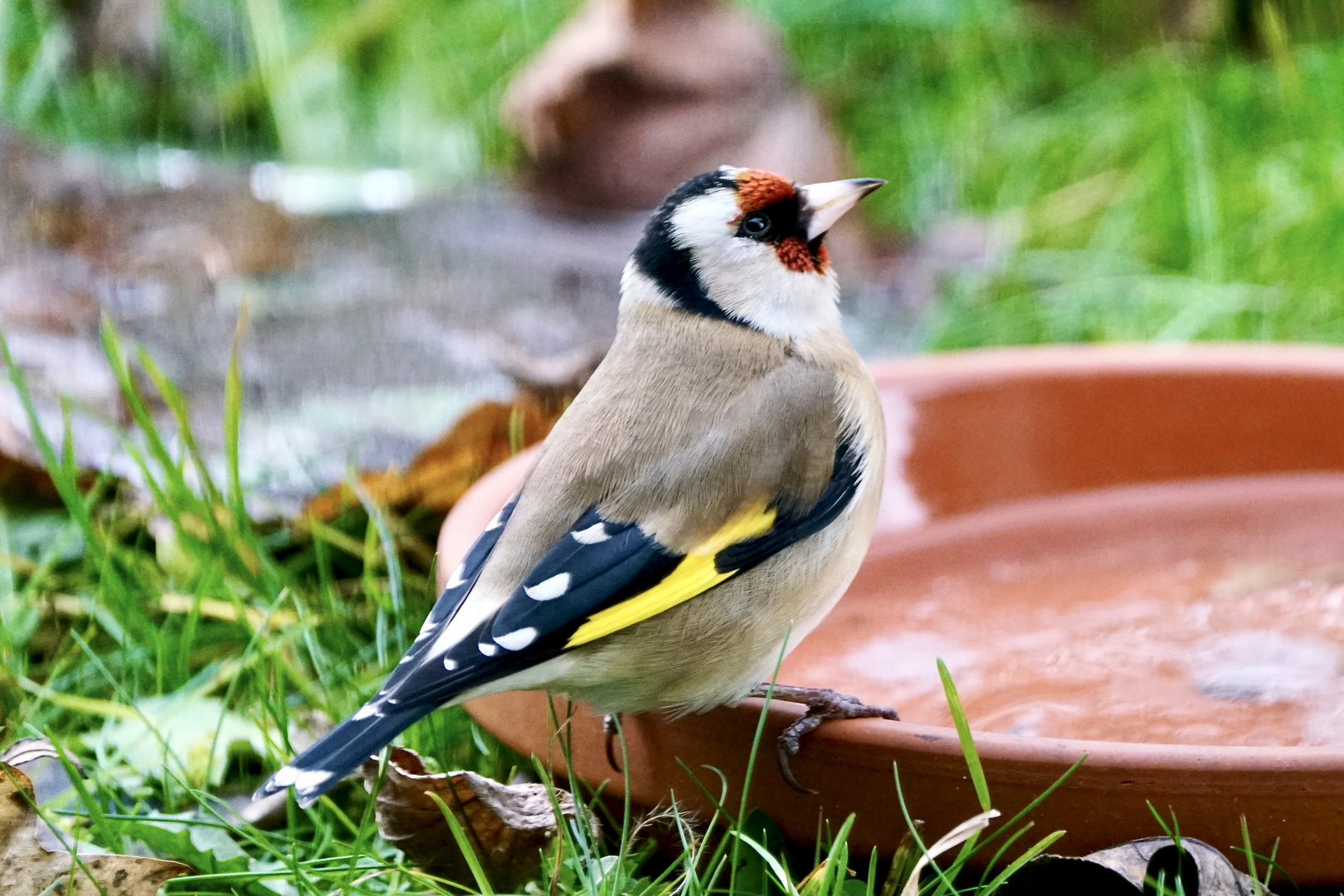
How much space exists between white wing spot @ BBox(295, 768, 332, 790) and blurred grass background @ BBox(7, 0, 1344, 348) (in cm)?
294

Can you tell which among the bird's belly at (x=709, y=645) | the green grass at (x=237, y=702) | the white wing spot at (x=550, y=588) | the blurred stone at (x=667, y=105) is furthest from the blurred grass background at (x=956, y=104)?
the white wing spot at (x=550, y=588)

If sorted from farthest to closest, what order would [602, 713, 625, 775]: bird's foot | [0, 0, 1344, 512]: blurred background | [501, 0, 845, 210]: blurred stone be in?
[501, 0, 845, 210]: blurred stone → [0, 0, 1344, 512]: blurred background → [602, 713, 625, 775]: bird's foot

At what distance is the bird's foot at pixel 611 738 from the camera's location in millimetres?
2055

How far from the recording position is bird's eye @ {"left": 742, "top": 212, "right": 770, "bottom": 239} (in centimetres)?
245

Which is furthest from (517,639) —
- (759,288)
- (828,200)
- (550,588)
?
(828,200)

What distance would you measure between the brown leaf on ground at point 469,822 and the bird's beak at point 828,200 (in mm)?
997

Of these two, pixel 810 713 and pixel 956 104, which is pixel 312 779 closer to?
pixel 810 713

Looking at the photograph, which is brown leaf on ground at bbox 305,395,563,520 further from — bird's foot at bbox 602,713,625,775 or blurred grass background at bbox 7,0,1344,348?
blurred grass background at bbox 7,0,1344,348

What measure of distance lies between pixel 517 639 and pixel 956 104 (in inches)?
174

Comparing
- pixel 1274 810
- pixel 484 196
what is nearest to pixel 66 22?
pixel 484 196

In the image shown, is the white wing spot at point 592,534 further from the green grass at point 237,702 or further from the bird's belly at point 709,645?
the green grass at point 237,702

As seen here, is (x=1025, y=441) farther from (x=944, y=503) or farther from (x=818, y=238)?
(x=818, y=238)

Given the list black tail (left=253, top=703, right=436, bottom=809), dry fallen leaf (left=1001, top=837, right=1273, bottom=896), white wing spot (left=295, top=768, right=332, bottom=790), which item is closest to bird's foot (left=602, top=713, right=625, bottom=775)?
black tail (left=253, top=703, right=436, bottom=809)

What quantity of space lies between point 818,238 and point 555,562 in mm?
817
